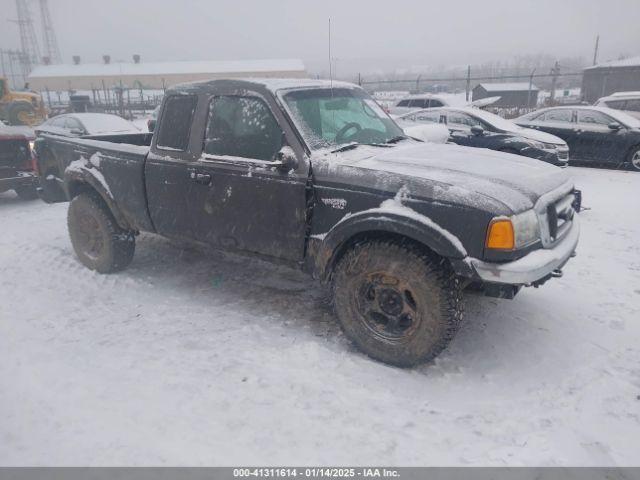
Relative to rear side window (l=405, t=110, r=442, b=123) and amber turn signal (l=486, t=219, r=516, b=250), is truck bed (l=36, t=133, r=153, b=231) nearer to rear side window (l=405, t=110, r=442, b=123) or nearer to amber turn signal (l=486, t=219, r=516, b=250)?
amber turn signal (l=486, t=219, r=516, b=250)

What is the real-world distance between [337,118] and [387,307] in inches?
67.3

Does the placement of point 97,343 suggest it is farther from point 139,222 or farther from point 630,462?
point 630,462

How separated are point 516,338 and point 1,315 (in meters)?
4.52

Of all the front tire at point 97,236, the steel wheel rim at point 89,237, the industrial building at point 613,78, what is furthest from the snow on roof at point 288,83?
the industrial building at point 613,78

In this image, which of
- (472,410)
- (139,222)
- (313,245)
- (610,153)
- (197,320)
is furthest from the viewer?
(610,153)

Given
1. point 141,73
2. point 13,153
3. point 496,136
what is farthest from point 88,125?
point 141,73

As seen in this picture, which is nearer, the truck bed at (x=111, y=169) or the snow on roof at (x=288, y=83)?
the snow on roof at (x=288, y=83)

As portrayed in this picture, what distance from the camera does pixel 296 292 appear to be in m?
4.73

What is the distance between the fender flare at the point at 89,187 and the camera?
15.9 feet

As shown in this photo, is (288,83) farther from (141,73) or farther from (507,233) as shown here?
(141,73)

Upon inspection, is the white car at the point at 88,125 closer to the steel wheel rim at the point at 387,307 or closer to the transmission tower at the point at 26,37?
the steel wheel rim at the point at 387,307

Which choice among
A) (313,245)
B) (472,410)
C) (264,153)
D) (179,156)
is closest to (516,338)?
(472,410)

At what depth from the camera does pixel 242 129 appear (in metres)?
3.91

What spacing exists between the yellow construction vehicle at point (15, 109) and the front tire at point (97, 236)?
57.1 feet
